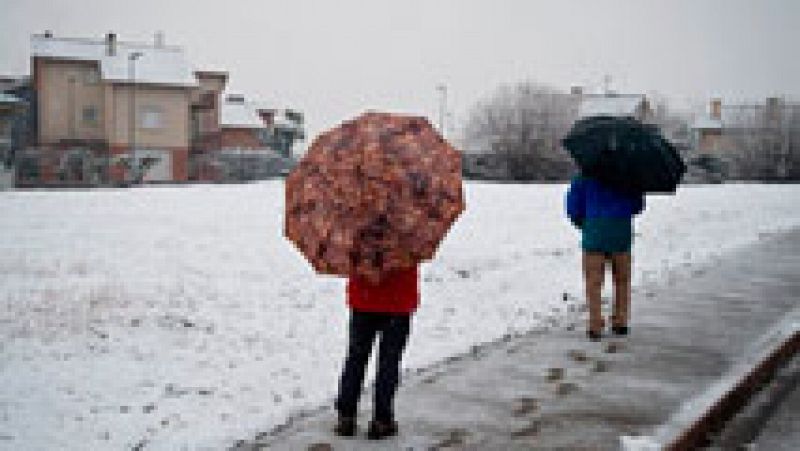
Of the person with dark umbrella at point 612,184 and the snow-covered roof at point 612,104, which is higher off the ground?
the snow-covered roof at point 612,104

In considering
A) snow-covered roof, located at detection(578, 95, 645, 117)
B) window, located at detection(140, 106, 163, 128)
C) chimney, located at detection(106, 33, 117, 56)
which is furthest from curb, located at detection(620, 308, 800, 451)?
snow-covered roof, located at detection(578, 95, 645, 117)

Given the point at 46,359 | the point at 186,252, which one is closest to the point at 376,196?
the point at 46,359

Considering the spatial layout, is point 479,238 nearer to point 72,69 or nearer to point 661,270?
point 661,270

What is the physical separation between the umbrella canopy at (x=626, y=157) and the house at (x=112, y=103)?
46490 millimetres

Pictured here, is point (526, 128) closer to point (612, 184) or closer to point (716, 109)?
point (716, 109)

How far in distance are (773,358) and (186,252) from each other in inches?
424

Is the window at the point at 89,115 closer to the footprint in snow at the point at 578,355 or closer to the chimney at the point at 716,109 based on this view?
the footprint in snow at the point at 578,355

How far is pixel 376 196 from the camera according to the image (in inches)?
208

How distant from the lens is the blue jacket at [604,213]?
8594 mm

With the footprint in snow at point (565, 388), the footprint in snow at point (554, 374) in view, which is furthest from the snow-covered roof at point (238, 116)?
the footprint in snow at point (565, 388)

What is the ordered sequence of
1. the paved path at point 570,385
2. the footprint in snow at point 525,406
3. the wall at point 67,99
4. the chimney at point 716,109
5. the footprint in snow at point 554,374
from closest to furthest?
the paved path at point 570,385 < the footprint in snow at point 525,406 < the footprint in snow at point 554,374 < the wall at point 67,99 < the chimney at point 716,109

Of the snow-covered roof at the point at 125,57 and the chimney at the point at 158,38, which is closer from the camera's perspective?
the snow-covered roof at the point at 125,57

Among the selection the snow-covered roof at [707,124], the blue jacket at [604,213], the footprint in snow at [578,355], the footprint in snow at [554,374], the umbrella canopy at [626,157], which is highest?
the snow-covered roof at [707,124]

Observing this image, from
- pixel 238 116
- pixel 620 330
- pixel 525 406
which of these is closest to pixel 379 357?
pixel 525 406
